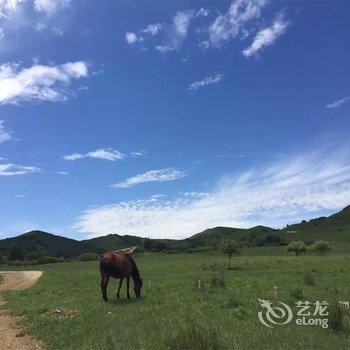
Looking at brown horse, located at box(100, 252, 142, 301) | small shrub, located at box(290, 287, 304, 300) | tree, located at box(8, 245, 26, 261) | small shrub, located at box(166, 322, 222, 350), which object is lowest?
small shrub, located at box(166, 322, 222, 350)

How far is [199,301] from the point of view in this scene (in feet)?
81.1

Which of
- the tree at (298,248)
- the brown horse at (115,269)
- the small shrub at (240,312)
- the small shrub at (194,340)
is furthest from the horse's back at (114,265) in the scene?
the tree at (298,248)

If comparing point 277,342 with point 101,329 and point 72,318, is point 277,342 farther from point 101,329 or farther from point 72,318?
point 72,318

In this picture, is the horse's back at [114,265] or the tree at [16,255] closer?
the horse's back at [114,265]

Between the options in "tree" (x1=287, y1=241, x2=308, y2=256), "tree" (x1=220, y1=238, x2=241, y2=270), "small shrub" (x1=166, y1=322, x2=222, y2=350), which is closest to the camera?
"small shrub" (x1=166, y1=322, x2=222, y2=350)

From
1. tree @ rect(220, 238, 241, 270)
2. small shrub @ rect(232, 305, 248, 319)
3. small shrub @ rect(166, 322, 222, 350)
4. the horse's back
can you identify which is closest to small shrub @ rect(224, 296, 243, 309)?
small shrub @ rect(232, 305, 248, 319)

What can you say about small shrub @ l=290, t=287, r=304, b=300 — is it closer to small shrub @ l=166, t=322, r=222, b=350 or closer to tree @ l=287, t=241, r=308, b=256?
small shrub @ l=166, t=322, r=222, b=350

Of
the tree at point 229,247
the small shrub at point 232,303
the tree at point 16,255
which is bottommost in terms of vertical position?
the small shrub at point 232,303

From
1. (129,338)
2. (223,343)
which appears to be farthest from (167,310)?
(223,343)

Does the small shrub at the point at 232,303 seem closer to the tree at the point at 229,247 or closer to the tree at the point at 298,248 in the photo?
the tree at the point at 229,247

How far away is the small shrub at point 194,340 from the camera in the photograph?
1377 centimetres

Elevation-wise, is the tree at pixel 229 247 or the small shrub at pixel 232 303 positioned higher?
the tree at pixel 229 247

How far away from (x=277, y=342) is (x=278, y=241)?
163 metres

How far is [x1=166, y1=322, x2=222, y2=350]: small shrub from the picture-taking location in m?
13.8
